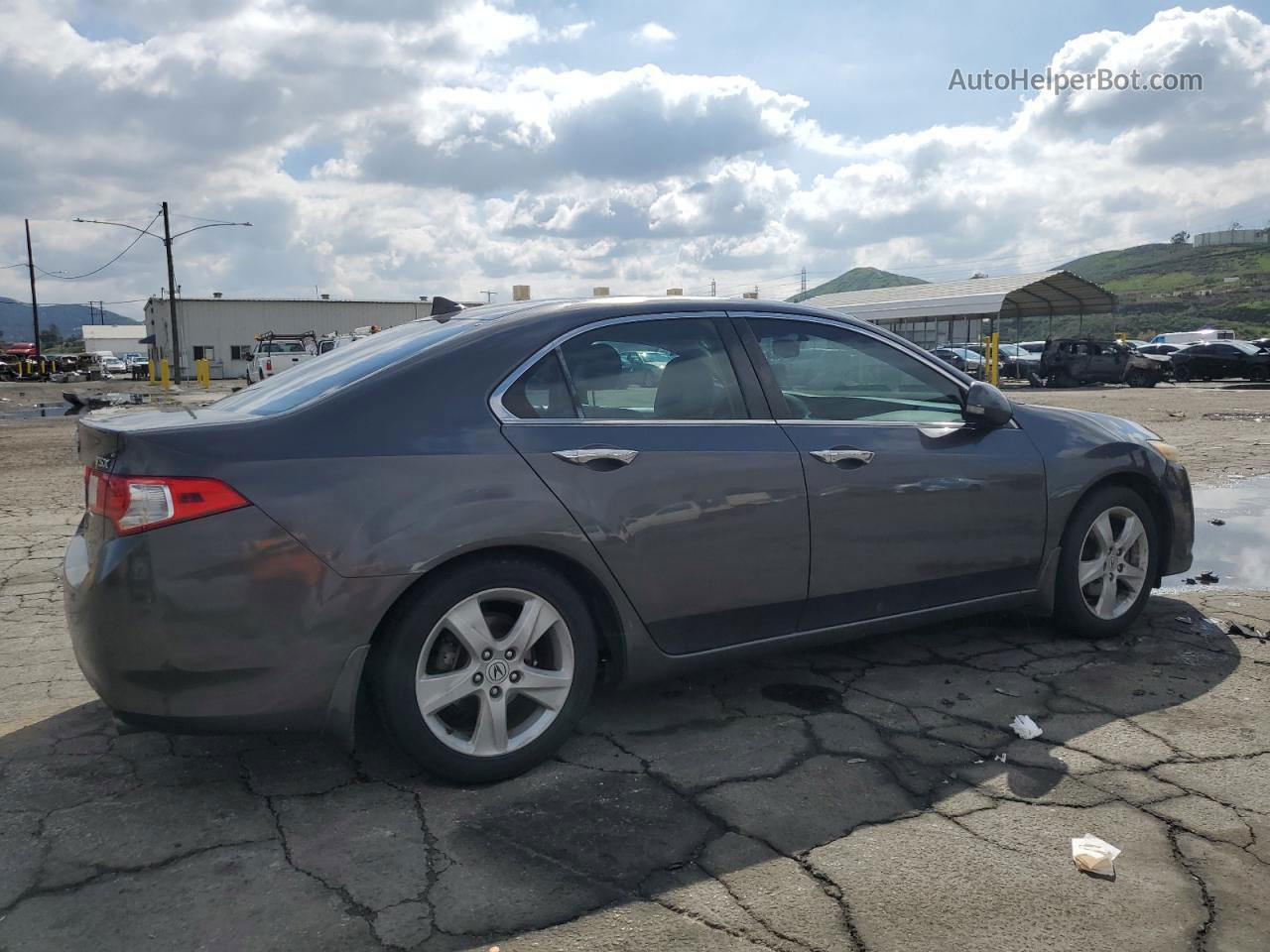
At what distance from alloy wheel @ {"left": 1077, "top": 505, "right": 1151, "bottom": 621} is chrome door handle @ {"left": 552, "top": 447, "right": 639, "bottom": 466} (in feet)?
7.75

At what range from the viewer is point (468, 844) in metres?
2.80

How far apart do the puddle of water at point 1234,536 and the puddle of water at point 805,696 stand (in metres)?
2.92

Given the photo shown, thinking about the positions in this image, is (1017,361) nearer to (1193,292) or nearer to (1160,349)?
(1160,349)

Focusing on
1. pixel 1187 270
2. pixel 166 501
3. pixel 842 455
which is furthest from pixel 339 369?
pixel 1187 270

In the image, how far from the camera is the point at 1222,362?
3378 centimetres

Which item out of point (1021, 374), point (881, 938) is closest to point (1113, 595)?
point (881, 938)

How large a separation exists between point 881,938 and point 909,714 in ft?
4.82

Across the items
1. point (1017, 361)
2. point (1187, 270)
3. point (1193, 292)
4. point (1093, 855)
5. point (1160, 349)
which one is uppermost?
point (1187, 270)

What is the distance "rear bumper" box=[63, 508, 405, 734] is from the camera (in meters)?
2.74

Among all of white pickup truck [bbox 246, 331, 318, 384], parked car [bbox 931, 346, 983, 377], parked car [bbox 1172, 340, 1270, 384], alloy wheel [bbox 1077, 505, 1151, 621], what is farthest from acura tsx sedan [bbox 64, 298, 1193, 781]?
parked car [bbox 1172, 340, 1270, 384]

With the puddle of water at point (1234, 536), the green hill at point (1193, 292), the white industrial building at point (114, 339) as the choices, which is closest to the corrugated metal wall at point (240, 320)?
the white industrial building at point (114, 339)

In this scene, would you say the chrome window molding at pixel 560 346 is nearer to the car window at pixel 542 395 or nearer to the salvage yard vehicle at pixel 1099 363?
the car window at pixel 542 395

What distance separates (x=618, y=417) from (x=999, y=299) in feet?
112

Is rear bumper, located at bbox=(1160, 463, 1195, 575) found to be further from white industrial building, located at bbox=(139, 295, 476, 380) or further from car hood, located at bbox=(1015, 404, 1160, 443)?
white industrial building, located at bbox=(139, 295, 476, 380)
